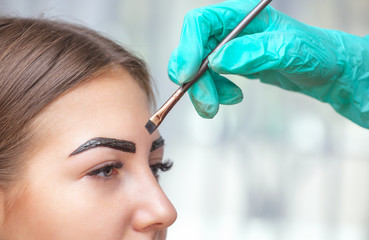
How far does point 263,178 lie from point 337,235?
21.5 inches

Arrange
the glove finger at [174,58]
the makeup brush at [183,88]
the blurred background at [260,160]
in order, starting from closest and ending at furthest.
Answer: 1. the makeup brush at [183,88]
2. the glove finger at [174,58]
3. the blurred background at [260,160]

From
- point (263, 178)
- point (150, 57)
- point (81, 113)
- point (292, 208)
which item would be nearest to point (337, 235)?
point (292, 208)

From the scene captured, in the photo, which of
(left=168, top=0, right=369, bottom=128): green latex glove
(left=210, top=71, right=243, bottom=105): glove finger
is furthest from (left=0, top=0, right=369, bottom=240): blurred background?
(left=210, top=71, right=243, bottom=105): glove finger

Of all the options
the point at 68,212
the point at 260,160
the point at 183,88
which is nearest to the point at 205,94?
the point at 183,88

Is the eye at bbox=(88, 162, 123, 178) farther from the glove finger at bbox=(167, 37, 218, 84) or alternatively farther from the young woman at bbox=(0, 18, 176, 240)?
the glove finger at bbox=(167, 37, 218, 84)

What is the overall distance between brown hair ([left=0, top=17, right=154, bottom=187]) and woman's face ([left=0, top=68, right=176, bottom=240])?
30 millimetres

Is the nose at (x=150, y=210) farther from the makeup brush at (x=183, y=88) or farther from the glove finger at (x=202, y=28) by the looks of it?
the glove finger at (x=202, y=28)

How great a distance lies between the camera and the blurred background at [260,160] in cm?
247

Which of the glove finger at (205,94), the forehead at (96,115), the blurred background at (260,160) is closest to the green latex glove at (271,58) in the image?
the glove finger at (205,94)

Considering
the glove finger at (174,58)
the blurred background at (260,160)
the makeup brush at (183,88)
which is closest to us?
the makeup brush at (183,88)

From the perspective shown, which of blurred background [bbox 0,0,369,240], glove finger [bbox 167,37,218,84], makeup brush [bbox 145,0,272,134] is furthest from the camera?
blurred background [bbox 0,0,369,240]

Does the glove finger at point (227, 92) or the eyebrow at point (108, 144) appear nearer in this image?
the eyebrow at point (108, 144)

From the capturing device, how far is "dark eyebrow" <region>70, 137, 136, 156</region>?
3.18 feet

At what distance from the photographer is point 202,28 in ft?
3.31
